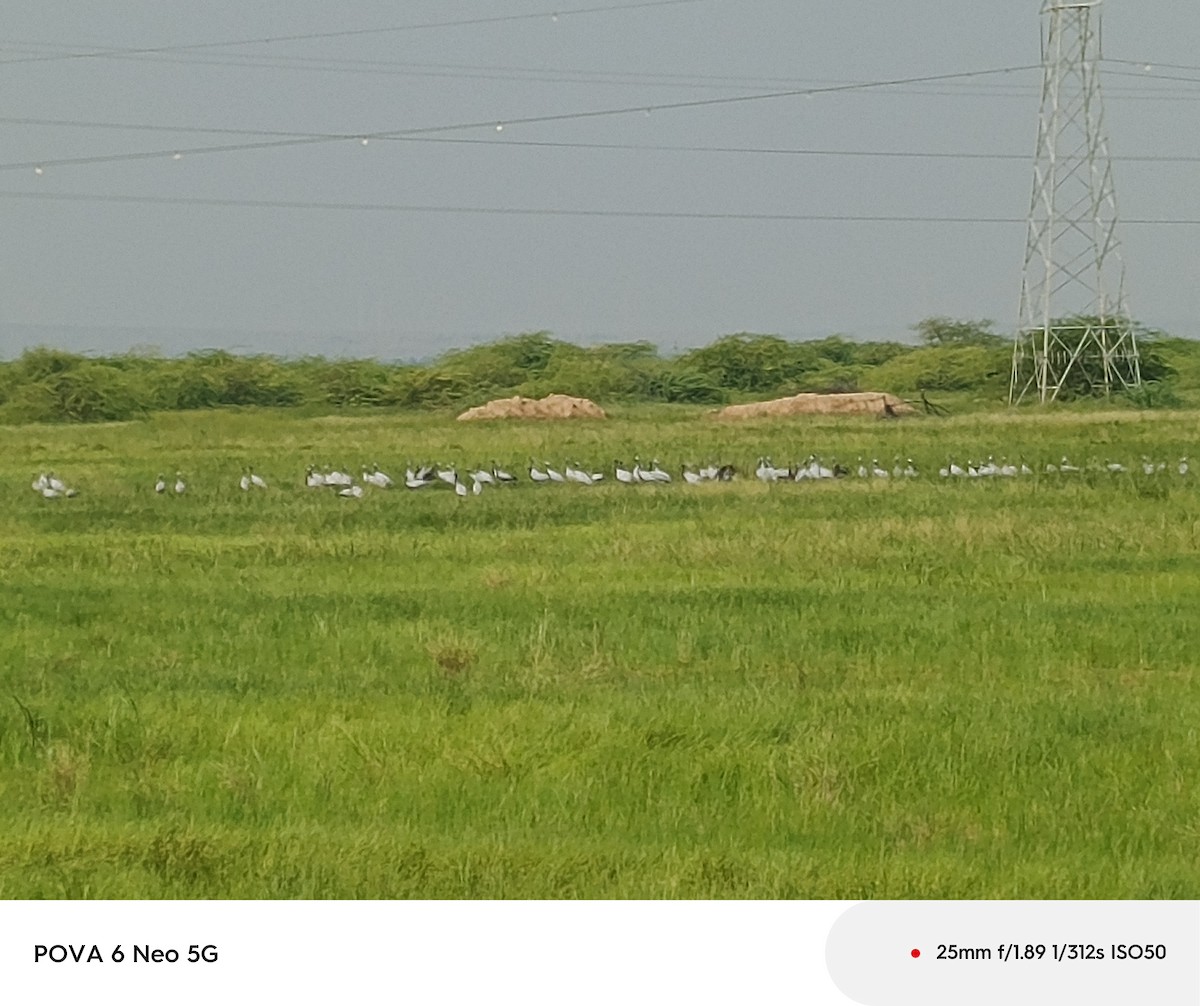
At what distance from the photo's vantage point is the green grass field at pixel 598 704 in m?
5.54

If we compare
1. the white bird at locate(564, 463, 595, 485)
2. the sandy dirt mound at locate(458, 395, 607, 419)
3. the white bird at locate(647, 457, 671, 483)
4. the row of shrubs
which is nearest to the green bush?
the row of shrubs

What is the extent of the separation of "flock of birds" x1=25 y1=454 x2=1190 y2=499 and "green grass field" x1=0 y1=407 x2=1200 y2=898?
215cm

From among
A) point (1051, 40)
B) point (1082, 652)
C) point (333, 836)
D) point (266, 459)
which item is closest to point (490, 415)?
point (1051, 40)

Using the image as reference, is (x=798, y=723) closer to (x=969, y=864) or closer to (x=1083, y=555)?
(x=969, y=864)

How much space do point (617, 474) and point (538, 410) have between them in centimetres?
2050

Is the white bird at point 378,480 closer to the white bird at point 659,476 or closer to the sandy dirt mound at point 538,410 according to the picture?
the white bird at point 659,476

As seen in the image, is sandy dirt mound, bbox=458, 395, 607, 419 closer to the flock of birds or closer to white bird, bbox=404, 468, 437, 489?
the flock of birds

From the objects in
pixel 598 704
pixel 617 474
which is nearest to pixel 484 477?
pixel 617 474

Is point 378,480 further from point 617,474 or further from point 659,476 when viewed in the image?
point 659,476

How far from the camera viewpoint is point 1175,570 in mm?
11883

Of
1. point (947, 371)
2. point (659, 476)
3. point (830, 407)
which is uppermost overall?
point (947, 371)

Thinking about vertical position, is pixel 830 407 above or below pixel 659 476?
above

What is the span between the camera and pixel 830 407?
40.3 meters

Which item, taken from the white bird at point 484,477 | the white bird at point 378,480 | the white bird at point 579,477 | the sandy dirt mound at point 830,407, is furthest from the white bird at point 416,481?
the sandy dirt mound at point 830,407
